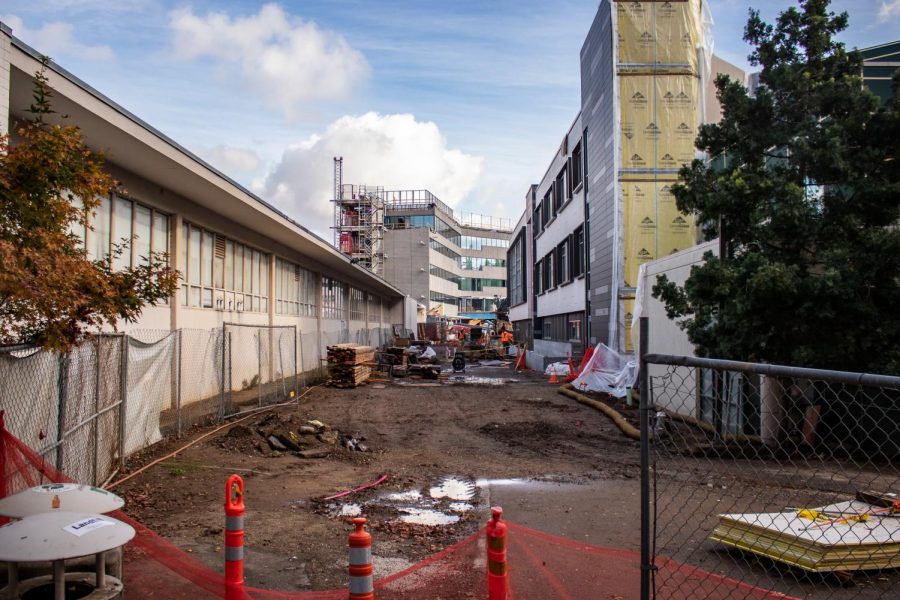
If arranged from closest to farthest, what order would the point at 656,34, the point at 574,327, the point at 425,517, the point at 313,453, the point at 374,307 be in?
the point at 425,517 → the point at 313,453 → the point at 656,34 → the point at 574,327 → the point at 374,307

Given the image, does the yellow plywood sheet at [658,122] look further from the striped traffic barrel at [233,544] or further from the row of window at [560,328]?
the striped traffic barrel at [233,544]

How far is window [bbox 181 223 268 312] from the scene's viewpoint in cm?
1662

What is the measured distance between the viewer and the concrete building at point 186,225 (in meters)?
9.27

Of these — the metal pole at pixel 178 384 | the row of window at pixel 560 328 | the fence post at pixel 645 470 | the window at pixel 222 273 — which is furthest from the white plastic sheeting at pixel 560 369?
the fence post at pixel 645 470

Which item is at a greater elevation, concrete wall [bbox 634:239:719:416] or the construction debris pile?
concrete wall [bbox 634:239:719:416]

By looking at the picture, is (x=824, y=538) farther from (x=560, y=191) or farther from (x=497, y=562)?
(x=560, y=191)

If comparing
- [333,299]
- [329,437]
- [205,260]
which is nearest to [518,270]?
[333,299]

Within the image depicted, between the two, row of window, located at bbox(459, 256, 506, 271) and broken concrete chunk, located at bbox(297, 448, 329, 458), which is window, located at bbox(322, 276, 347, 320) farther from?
row of window, located at bbox(459, 256, 506, 271)

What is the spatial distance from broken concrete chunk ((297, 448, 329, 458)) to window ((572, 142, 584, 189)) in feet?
61.3

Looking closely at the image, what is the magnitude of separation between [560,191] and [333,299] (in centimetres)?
Answer: 1280

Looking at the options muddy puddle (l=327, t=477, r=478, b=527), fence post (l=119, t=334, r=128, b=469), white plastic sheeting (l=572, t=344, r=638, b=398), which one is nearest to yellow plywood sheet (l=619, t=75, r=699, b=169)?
white plastic sheeting (l=572, t=344, r=638, b=398)

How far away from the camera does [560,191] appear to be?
3319 cm

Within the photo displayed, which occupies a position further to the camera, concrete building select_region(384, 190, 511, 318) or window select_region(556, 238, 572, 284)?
concrete building select_region(384, 190, 511, 318)

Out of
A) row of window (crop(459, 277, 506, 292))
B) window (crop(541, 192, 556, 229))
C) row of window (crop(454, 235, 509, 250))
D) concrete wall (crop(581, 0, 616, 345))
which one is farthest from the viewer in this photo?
row of window (crop(459, 277, 506, 292))
